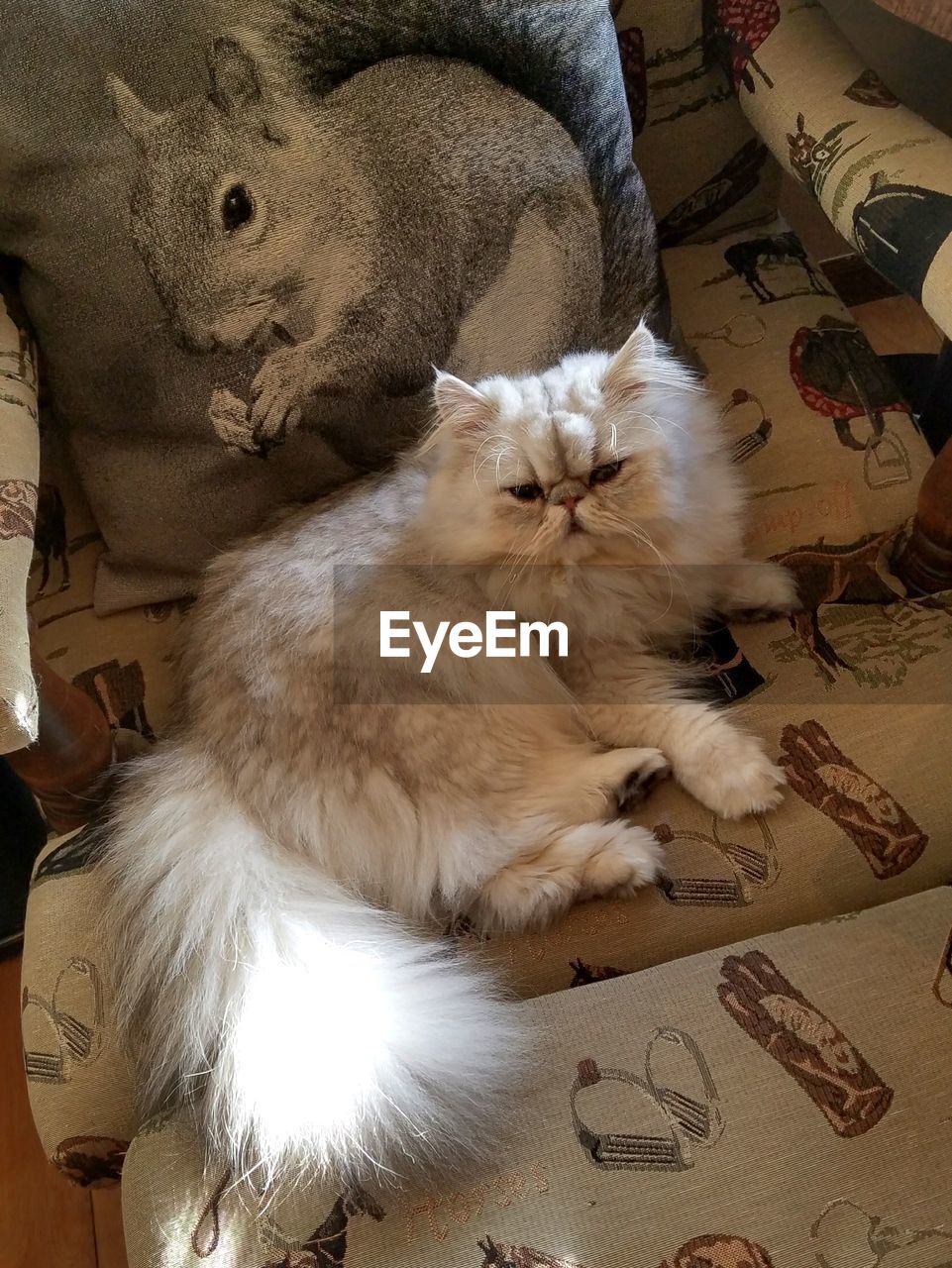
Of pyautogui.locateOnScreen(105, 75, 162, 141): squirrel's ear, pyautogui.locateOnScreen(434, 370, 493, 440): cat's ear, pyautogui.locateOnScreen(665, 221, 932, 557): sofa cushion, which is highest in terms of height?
pyautogui.locateOnScreen(105, 75, 162, 141): squirrel's ear

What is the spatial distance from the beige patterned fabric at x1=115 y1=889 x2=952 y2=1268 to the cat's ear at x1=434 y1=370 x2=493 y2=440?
26.8 inches

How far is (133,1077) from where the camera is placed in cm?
90

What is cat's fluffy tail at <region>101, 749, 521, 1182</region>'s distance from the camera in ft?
2.63

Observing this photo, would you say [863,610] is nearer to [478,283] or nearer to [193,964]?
[478,283]

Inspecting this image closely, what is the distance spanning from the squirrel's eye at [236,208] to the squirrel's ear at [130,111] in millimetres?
112

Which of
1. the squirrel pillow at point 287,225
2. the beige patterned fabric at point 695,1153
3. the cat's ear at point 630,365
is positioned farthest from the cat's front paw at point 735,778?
the squirrel pillow at point 287,225

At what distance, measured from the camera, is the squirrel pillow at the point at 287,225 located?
103cm

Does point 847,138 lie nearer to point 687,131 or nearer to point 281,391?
point 687,131

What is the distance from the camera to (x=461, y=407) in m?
1.09

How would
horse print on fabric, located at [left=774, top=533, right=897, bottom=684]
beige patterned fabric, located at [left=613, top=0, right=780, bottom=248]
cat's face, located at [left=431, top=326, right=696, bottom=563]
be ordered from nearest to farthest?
cat's face, located at [left=431, top=326, right=696, bottom=563]
horse print on fabric, located at [left=774, top=533, right=897, bottom=684]
beige patterned fabric, located at [left=613, top=0, right=780, bottom=248]

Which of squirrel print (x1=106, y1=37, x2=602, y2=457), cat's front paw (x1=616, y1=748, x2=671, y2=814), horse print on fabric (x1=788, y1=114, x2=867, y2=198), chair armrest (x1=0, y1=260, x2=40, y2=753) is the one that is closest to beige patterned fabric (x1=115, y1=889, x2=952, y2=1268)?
cat's front paw (x1=616, y1=748, x2=671, y2=814)

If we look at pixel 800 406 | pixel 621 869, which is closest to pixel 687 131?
pixel 800 406

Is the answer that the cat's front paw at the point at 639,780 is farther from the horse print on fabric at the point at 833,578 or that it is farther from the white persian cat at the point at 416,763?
the horse print on fabric at the point at 833,578

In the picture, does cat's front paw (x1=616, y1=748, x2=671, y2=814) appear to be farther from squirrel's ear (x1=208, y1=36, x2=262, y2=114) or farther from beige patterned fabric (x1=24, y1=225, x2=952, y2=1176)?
squirrel's ear (x1=208, y1=36, x2=262, y2=114)
